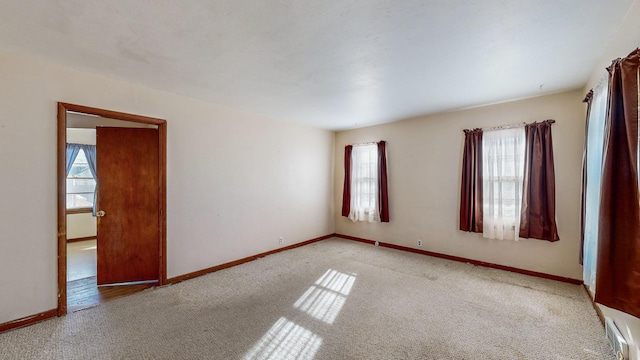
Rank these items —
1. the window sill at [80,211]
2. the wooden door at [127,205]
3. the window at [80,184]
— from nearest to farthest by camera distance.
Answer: the wooden door at [127,205], the window sill at [80,211], the window at [80,184]

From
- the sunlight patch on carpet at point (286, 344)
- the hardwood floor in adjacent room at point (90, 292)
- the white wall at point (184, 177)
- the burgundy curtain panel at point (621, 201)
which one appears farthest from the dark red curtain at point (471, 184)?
the hardwood floor in adjacent room at point (90, 292)

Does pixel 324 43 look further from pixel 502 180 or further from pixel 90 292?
pixel 90 292

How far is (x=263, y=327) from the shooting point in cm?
231

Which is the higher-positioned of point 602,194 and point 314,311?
point 602,194

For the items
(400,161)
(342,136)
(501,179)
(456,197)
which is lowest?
(456,197)

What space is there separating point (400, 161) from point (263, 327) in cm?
364

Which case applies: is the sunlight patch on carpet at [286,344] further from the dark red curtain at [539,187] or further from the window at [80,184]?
the window at [80,184]

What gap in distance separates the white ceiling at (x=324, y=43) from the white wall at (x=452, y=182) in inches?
18.5

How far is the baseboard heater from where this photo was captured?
1.77 metres

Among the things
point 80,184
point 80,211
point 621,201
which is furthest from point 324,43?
point 80,184

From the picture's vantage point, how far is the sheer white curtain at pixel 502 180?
11.7ft

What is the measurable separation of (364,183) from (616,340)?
3821mm

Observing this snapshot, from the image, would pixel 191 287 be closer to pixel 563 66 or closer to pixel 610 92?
pixel 610 92

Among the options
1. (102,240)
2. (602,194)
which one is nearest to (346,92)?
(602,194)
